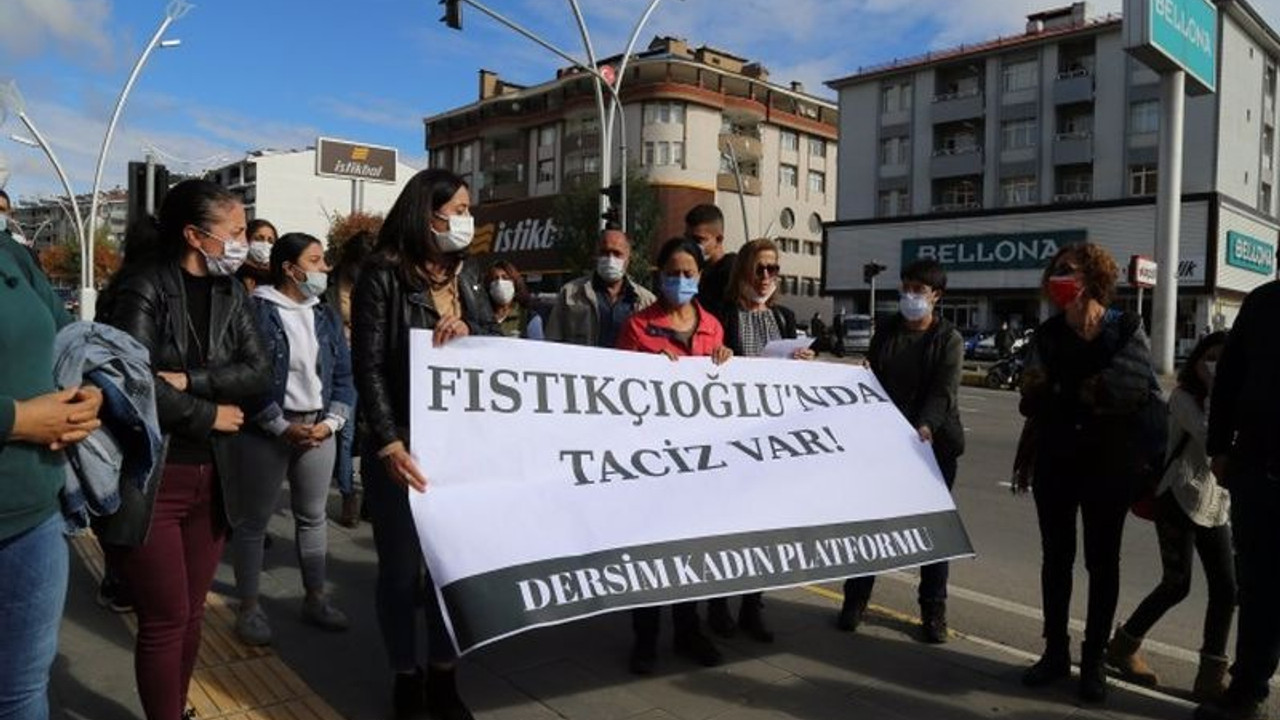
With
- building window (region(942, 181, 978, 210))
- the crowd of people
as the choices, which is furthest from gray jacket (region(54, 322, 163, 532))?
building window (region(942, 181, 978, 210))

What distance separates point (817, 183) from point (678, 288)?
64767mm

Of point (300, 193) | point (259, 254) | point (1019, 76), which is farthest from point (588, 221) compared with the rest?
point (300, 193)

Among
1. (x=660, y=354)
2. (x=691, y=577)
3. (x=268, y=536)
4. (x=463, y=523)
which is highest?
(x=660, y=354)

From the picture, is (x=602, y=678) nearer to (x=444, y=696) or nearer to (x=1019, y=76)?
(x=444, y=696)

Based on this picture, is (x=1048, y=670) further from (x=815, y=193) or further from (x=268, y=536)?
(x=815, y=193)

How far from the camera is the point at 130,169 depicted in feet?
31.9

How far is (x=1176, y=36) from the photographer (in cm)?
2328

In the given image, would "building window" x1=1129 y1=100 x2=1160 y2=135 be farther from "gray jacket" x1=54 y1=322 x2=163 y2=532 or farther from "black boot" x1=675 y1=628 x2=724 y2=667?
"gray jacket" x1=54 y1=322 x2=163 y2=532

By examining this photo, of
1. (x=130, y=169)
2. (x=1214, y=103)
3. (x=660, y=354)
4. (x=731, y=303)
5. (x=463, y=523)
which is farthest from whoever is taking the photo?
(x=1214, y=103)

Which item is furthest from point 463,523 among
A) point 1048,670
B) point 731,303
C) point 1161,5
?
point 1161,5

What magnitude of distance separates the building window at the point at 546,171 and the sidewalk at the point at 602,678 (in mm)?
60046

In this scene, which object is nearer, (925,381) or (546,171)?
(925,381)

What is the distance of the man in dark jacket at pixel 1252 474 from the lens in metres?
3.17

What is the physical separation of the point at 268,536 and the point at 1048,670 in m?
4.52
